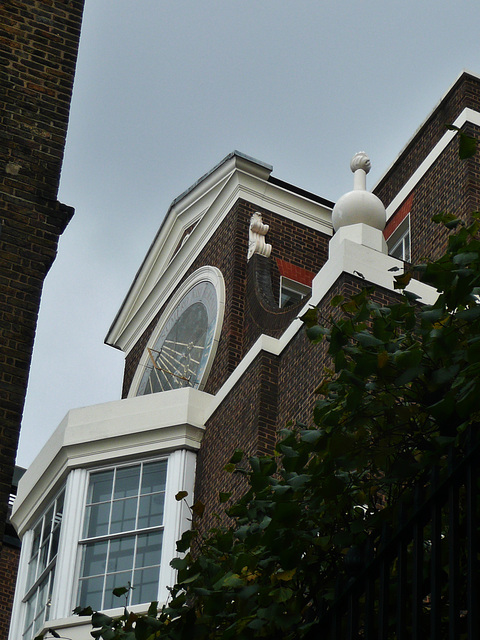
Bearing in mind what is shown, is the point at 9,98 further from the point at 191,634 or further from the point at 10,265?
the point at 191,634

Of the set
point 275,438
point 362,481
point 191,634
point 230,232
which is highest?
point 230,232

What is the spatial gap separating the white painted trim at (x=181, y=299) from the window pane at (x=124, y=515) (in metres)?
3.18

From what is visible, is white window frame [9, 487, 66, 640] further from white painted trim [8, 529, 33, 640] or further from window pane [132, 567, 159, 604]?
window pane [132, 567, 159, 604]

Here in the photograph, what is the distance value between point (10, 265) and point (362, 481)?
488 cm

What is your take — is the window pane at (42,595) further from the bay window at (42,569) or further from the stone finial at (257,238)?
the stone finial at (257,238)

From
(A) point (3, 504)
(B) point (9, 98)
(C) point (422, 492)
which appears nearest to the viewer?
(C) point (422, 492)

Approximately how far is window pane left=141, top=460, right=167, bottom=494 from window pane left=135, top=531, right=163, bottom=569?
76 centimetres

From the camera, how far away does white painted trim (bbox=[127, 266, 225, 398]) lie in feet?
68.4

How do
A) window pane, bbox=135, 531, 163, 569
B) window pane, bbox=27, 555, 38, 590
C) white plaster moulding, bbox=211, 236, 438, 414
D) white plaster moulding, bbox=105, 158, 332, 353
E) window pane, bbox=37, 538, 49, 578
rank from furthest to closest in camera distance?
white plaster moulding, bbox=105, 158, 332, 353
window pane, bbox=27, 555, 38, 590
window pane, bbox=37, 538, 49, 578
window pane, bbox=135, 531, 163, 569
white plaster moulding, bbox=211, 236, 438, 414

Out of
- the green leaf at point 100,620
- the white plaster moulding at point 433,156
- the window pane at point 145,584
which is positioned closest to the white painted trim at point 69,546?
the window pane at point 145,584

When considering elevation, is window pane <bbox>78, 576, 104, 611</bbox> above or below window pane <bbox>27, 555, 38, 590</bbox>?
below

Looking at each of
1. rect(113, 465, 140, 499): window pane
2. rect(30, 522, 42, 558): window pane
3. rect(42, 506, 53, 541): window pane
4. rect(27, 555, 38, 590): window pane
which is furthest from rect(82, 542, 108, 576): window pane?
rect(30, 522, 42, 558): window pane

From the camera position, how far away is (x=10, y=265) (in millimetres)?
11273

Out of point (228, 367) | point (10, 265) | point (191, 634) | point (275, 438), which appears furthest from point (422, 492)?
point (228, 367)
